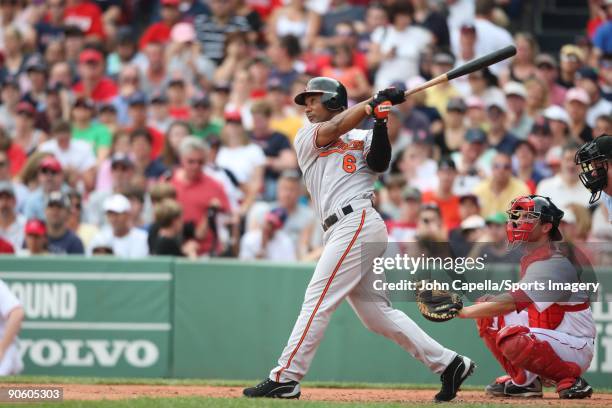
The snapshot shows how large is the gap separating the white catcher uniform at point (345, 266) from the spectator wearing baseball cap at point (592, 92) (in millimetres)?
6136

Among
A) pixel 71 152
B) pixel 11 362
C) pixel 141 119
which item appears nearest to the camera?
pixel 11 362

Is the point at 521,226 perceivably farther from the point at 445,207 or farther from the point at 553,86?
the point at 553,86

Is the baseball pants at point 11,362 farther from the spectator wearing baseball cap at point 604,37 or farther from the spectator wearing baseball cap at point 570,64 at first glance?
the spectator wearing baseball cap at point 604,37

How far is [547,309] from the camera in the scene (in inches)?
294

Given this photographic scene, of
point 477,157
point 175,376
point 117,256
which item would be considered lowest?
point 175,376

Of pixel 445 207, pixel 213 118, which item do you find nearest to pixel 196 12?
pixel 213 118

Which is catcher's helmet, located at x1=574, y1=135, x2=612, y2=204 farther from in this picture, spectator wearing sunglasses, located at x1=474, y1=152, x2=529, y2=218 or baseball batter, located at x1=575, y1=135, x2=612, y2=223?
spectator wearing sunglasses, located at x1=474, y1=152, x2=529, y2=218

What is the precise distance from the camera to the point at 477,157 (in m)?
12.4

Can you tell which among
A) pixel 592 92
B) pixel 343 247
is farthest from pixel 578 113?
pixel 343 247

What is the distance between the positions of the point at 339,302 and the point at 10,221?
5471 mm

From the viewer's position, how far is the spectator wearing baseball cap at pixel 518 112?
42.5ft

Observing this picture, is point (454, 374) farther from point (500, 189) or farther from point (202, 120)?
point (202, 120)

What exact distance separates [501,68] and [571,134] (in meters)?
1.69

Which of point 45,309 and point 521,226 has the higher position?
point 521,226
